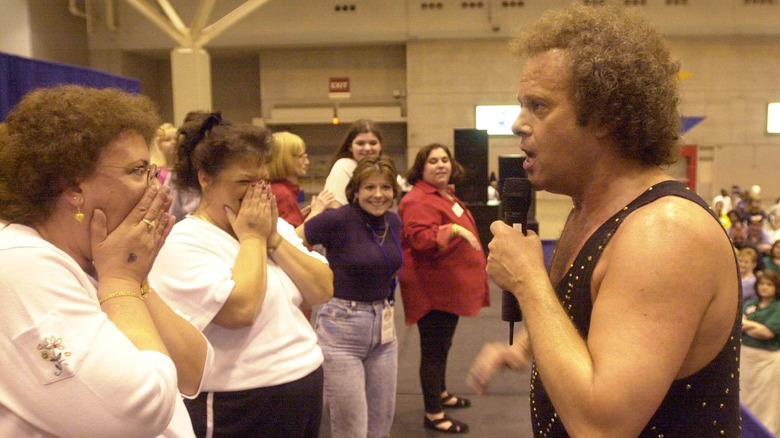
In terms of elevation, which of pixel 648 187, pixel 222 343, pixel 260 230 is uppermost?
pixel 648 187

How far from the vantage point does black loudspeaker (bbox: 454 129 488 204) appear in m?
7.32

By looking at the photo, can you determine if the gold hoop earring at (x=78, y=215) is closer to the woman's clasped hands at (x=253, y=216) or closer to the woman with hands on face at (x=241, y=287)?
the woman with hands on face at (x=241, y=287)

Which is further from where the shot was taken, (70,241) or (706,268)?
(70,241)

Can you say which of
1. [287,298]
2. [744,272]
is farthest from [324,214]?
[744,272]

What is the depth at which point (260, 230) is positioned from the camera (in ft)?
6.48

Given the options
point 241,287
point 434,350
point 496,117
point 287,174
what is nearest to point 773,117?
point 496,117

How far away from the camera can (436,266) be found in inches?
151

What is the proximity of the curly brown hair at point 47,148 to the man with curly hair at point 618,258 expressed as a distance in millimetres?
788

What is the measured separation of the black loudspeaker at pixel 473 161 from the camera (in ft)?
24.0

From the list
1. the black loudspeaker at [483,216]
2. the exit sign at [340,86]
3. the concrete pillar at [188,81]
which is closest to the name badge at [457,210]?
the black loudspeaker at [483,216]

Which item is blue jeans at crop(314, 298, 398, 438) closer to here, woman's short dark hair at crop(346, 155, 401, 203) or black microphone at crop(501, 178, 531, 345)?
woman's short dark hair at crop(346, 155, 401, 203)

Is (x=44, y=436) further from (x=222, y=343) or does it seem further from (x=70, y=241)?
(x=222, y=343)

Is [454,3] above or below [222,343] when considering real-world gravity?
above

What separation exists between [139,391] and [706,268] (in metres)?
0.95
